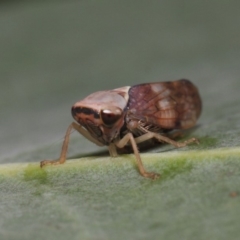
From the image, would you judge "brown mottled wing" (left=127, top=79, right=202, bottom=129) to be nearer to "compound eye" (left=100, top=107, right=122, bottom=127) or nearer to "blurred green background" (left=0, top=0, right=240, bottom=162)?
"compound eye" (left=100, top=107, right=122, bottom=127)

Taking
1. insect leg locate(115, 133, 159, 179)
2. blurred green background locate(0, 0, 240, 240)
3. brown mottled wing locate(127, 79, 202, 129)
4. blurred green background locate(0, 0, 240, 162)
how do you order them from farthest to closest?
blurred green background locate(0, 0, 240, 162) < brown mottled wing locate(127, 79, 202, 129) < insect leg locate(115, 133, 159, 179) < blurred green background locate(0, 0, 240, 240)

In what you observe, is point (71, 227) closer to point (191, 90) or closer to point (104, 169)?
point (104, 169)

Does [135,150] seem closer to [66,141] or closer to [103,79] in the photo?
[66,141]

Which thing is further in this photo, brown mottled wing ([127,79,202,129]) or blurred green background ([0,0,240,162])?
blurred green background ([0,0,240,162])

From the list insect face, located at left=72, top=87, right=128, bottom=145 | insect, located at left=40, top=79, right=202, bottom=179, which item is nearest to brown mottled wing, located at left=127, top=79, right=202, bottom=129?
insect, located at left=40, top=79, right=202, bottom=179

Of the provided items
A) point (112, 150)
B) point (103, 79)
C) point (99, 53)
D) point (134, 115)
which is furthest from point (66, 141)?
point (99, 53)

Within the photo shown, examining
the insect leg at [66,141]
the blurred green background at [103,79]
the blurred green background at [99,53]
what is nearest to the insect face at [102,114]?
the insect leg at [66,141]

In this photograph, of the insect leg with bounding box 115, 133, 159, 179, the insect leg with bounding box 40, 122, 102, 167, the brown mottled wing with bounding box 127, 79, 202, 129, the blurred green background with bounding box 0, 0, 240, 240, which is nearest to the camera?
the blurred green background with bounding box 0, 0, 240, 240

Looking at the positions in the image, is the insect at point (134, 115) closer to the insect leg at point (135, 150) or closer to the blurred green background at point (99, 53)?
the insect leg at point (135, 150)
